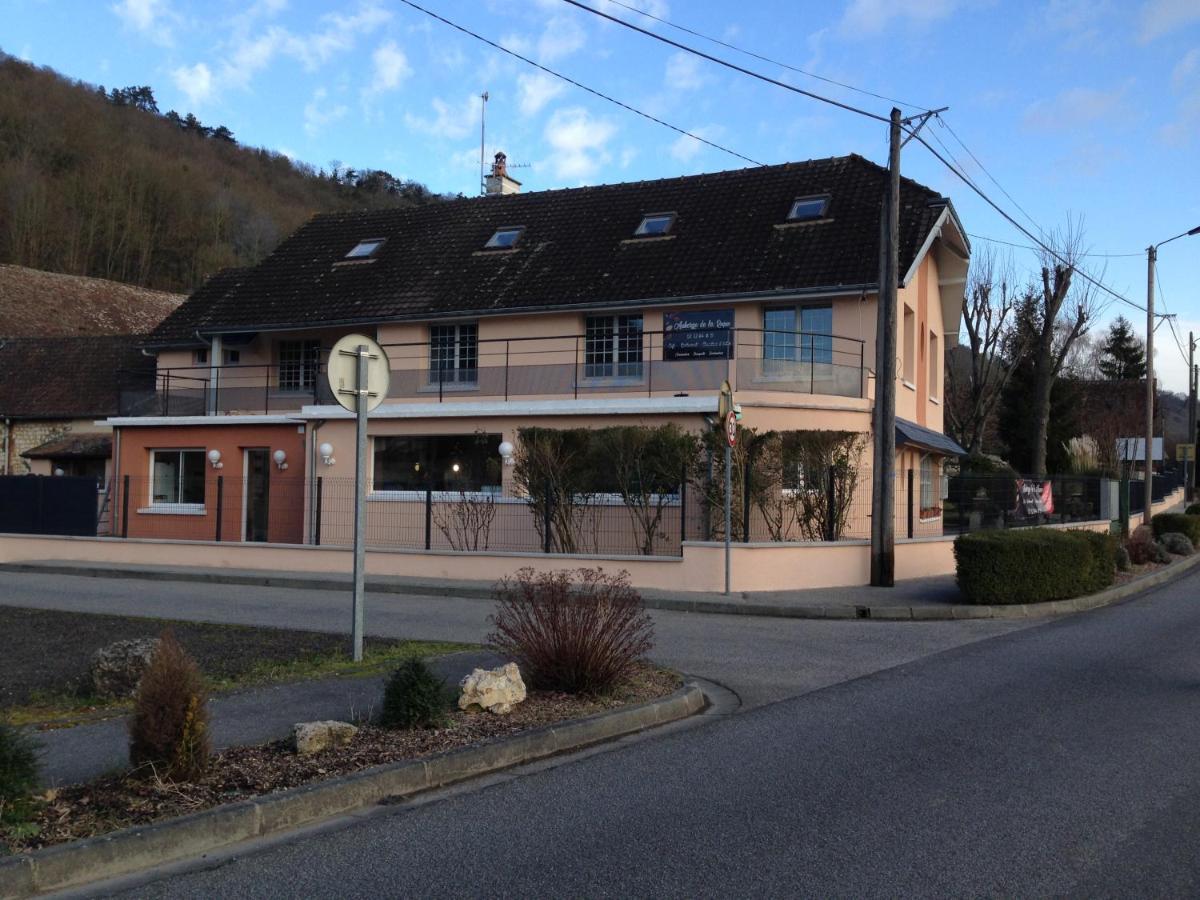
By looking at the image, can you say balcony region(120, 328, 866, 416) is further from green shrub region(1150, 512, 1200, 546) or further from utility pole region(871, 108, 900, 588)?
green shrub region(1150, 512, 1200, 546)

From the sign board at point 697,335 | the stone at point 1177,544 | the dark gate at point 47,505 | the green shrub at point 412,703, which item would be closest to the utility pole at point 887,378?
the sign board at point 697,335

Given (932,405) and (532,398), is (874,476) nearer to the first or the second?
(532,398)

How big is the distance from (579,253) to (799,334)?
23.9ft

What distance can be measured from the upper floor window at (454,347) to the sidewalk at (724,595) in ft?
23.8

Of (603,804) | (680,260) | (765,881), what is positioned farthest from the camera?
(680,260)

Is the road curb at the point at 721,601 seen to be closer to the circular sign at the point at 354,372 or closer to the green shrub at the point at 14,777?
the circular sign at the point at 354,372

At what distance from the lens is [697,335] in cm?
2297

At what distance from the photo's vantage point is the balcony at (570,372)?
20969mm

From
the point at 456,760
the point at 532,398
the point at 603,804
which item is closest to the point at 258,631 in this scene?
the point at 456,760

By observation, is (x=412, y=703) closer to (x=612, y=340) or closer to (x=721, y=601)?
(x=721, y=601)

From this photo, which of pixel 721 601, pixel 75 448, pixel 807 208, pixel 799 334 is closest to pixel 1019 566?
pixel 721 601

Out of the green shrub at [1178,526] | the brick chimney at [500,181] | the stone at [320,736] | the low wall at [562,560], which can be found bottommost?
the stone at [320,736]

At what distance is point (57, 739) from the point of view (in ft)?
24.2

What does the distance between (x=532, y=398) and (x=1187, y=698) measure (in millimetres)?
15403
